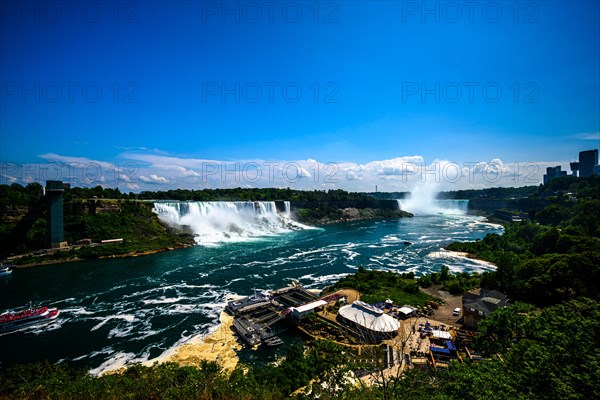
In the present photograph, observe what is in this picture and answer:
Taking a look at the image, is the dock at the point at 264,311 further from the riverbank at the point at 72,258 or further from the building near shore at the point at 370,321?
the riverbank at the point at 72,258

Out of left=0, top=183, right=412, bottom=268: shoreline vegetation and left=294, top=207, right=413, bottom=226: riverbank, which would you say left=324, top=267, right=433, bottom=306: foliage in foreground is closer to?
left=0, top=183, right=412, bottom=268: shoreline vegetation

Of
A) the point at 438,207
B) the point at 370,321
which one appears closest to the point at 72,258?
the point at 370,321

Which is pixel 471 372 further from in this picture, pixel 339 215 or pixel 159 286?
pixel 339 215

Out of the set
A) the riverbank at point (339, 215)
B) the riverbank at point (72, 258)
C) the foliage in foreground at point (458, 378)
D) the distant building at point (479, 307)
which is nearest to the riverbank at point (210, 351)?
the foliage in foreground at point (458, 378)

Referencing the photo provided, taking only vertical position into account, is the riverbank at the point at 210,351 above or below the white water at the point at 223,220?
below

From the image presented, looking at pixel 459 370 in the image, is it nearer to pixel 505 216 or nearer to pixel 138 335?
pixel 138 335

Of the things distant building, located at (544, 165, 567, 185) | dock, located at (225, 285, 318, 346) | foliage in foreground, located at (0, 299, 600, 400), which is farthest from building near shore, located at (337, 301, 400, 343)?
distant building, located at (544, 165, 567, 185)
